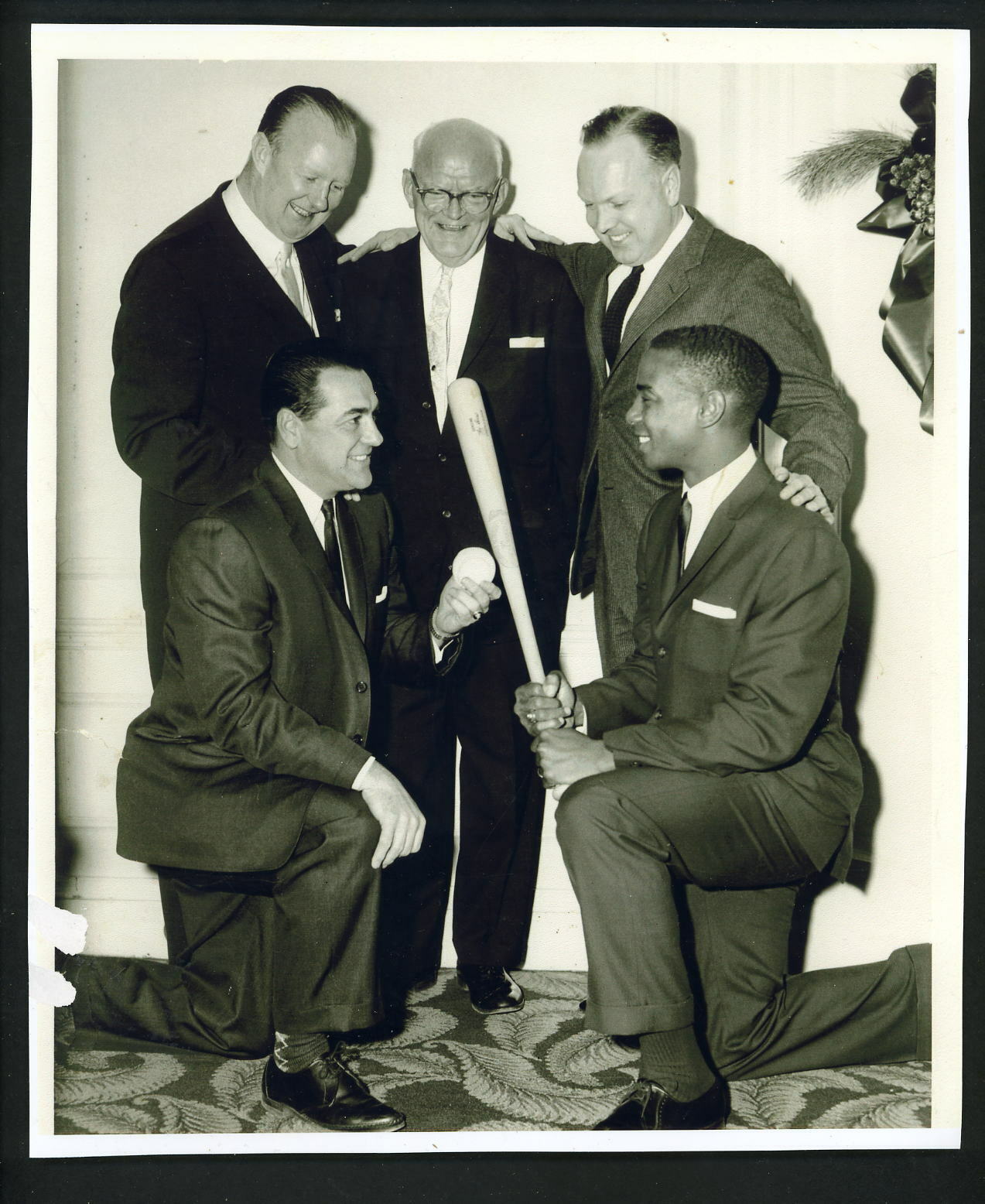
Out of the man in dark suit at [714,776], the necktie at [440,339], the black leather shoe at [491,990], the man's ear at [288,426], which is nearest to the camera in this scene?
the man in dark suit at [714,776]

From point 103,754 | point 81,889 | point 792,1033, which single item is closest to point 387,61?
point 103,754

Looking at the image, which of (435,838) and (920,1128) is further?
(435,838)

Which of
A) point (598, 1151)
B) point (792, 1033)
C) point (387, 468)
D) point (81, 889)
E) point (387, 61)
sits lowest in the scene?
point (598, 1151)

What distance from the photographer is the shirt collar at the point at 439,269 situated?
8.88 ft

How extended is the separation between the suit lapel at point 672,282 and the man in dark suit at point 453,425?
14cm

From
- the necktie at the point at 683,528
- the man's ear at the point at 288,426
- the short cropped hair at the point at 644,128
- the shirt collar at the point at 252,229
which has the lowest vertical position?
the necktie at the point at 683,528

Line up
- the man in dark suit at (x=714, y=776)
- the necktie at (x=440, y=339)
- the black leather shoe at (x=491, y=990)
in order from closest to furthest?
the man in dark suit at (x=714, y=776)
the necktie at (x=440, y=339)
the black leather shoe at (x=491, y=990)

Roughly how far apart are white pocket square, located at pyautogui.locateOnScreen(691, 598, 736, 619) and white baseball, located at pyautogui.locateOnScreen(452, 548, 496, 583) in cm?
46

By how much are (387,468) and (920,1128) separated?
6.27ft

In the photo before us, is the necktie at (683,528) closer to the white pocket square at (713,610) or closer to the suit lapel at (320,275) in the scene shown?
the white pocket square at (713,610)

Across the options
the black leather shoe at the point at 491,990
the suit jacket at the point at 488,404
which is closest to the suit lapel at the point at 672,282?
the suit jacket at the point at 488,404

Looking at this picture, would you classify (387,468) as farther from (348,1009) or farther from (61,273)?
(348,1009)

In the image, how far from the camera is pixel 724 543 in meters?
2.57

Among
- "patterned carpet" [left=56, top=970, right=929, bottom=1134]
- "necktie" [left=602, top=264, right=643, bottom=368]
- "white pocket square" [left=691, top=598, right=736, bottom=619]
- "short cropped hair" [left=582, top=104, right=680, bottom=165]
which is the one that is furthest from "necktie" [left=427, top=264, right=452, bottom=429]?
"patterned carpet" [left=56, top=970, right=929, bottom=1134]
